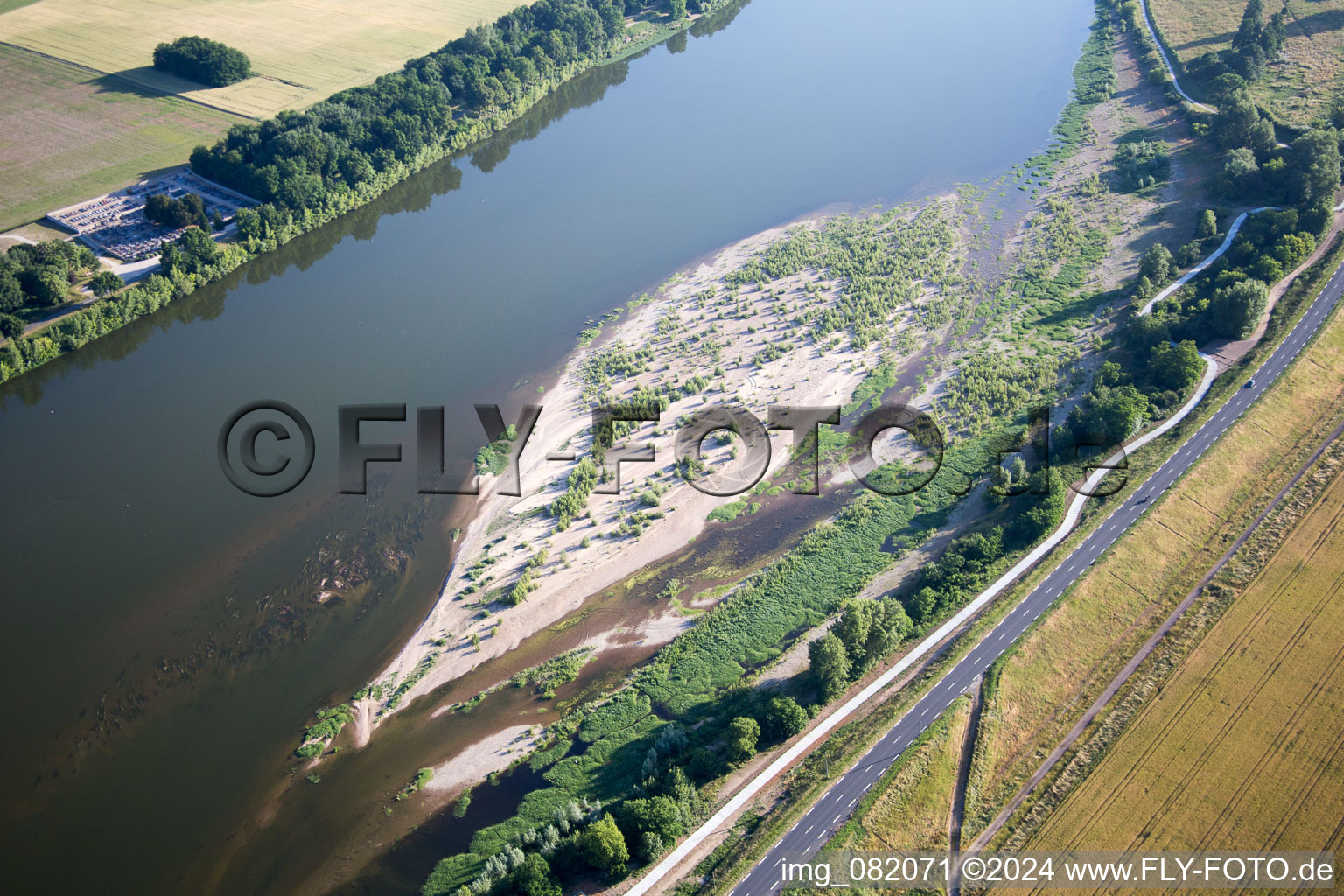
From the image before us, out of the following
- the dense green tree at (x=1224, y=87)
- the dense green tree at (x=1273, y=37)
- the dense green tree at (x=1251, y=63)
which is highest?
the dense green tree at (x=1273, y=37)

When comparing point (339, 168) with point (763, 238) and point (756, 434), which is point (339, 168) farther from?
point (756, 434)

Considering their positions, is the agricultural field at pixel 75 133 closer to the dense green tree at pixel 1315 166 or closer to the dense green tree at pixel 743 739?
the dense green tree at pixel 743 739

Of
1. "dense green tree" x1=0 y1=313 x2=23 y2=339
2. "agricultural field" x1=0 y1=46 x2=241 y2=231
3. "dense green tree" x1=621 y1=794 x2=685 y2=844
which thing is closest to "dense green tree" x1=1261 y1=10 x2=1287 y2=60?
"dense green tree" x1=621 y1=794 x2=685 y2=844

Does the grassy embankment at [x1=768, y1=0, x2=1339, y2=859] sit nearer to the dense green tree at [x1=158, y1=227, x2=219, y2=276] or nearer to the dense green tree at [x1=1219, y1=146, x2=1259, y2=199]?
the dense green tree at [x1=1219, y1=146, x2=1259, y2=199]

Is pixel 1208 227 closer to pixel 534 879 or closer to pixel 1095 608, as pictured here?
pixel 1095 608

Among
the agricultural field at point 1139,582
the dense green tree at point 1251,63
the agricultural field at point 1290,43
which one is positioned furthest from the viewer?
the dense green tree at point 1251,63

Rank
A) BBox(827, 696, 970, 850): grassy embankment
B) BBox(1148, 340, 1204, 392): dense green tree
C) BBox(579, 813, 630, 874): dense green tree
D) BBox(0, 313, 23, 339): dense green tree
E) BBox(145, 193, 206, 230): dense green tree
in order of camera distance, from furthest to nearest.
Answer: BBox(145, 193, 206, 230): dense green tree → BBox(0, 313, 23, 339): dense green tree → BBox(1148, 340, 1204, 392): dense green tree → BBox(827, 696, 970, 850): grassy embankment → BBox(579, 813, 630, 874): dense green tree

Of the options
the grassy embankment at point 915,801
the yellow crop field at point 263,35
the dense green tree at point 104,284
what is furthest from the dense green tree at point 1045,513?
the yellow crop field at point 263,35
